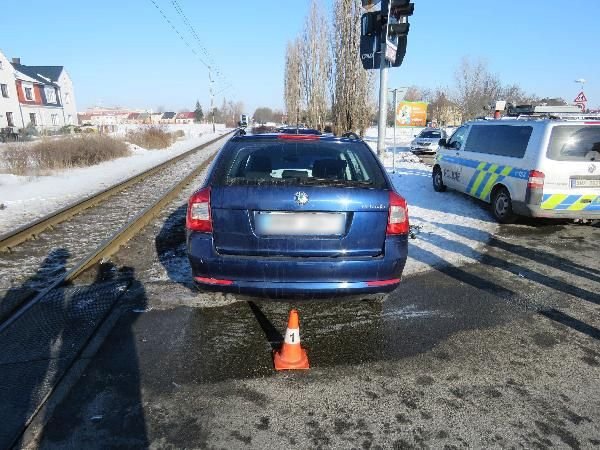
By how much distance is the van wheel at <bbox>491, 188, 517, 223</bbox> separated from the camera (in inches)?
275

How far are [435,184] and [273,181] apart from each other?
8335 millimetres

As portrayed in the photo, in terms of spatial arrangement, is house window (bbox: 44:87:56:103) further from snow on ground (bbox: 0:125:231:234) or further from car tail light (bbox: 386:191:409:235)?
car tail light (bbox: 386:191:409:235)

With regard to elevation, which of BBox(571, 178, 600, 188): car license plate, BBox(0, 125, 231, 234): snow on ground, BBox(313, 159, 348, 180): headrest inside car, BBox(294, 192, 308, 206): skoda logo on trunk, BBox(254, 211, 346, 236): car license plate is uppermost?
BBox(313, 159, 348, 180): headrest inside car

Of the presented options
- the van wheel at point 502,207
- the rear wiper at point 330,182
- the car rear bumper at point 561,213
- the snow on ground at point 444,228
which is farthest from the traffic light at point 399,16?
the rear wiper at point 330,182

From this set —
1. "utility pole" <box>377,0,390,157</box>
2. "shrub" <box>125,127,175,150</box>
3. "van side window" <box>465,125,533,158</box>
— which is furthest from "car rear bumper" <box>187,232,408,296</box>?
"shrub" <box>125,127,175,150</box>

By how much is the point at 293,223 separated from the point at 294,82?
46.7 meters

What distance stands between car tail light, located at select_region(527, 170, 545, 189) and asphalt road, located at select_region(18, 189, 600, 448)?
82.4 inches

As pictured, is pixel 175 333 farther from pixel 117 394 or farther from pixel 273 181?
pixel 273 181

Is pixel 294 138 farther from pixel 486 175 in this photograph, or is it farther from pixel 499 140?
pixel 486 175

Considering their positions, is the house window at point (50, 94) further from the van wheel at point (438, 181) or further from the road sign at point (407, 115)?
the van wheel at point (438, 181)

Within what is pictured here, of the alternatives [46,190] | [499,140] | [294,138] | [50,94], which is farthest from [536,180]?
[50,94]

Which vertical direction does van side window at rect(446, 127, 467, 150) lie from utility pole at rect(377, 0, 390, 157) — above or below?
below

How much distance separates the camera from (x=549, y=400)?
254 centimetres

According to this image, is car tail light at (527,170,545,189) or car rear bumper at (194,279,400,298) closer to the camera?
car rear bumper at (194,279,400,298)
